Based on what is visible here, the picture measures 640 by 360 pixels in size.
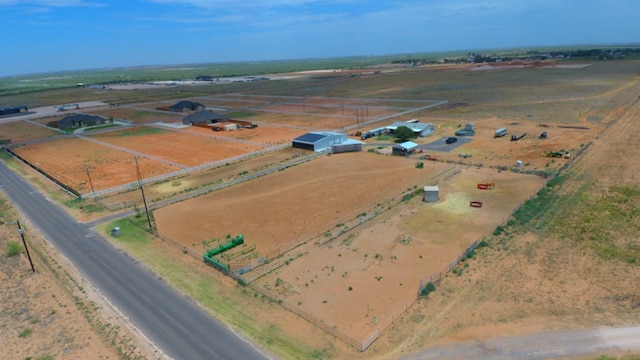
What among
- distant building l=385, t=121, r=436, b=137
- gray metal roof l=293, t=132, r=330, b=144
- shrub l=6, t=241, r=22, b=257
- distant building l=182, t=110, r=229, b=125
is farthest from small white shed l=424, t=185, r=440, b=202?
distant building l=182, t=110, r=229, b=125

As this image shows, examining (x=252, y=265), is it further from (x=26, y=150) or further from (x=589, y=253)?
(x=26, y=150)

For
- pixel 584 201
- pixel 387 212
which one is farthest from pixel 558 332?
pixel 584 201

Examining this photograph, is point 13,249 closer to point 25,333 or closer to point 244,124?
point 25,333

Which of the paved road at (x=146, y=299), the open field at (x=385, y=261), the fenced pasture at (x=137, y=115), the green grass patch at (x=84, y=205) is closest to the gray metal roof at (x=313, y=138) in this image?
the open field at (x=385, y=261)

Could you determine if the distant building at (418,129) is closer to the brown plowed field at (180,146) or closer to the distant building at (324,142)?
the distant building at (324,142)

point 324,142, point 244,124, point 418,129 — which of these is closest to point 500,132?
point 418,129

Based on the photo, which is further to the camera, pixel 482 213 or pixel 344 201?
pixel 344 201

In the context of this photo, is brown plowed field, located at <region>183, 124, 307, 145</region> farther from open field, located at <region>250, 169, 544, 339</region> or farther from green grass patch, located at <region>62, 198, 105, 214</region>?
open field, located at <region>250, 169, 544, 339</region>
